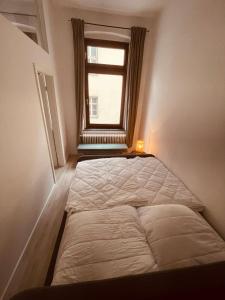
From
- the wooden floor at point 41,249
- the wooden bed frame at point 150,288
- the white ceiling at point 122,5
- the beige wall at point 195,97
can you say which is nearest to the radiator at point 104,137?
the beige wall at point 195,97

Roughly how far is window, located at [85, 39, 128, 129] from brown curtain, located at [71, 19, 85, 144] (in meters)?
0.22

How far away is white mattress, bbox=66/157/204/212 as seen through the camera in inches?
52.4

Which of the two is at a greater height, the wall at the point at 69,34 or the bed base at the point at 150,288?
the wall at the point at 69,34

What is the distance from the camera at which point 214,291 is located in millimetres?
690

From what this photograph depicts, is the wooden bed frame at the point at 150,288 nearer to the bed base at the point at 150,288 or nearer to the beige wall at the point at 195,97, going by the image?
the bed base at the point at 150,288

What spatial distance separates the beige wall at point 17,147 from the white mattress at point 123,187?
18.9 inches

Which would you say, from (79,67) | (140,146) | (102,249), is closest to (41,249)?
(102,249)

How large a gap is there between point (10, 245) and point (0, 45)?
1635 mm

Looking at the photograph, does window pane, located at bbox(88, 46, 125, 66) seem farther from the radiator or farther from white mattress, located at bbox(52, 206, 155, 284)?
white mattress, located at bbox(52, 206, 155, 284)

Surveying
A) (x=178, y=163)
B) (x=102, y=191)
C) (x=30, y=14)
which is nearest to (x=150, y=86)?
(x=178, y=163)

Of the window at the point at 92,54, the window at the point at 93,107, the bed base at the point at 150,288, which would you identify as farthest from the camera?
the window at the point at 93,107

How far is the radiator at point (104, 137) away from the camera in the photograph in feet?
10.7

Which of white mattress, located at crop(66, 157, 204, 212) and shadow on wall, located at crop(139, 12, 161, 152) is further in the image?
shadow on wall, located at crop(139, 12, 161, 152)

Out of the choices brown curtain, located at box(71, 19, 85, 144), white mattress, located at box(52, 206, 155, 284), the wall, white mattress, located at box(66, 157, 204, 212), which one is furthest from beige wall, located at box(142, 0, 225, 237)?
brown curtain, located at box(71, 19, 85, 144)
